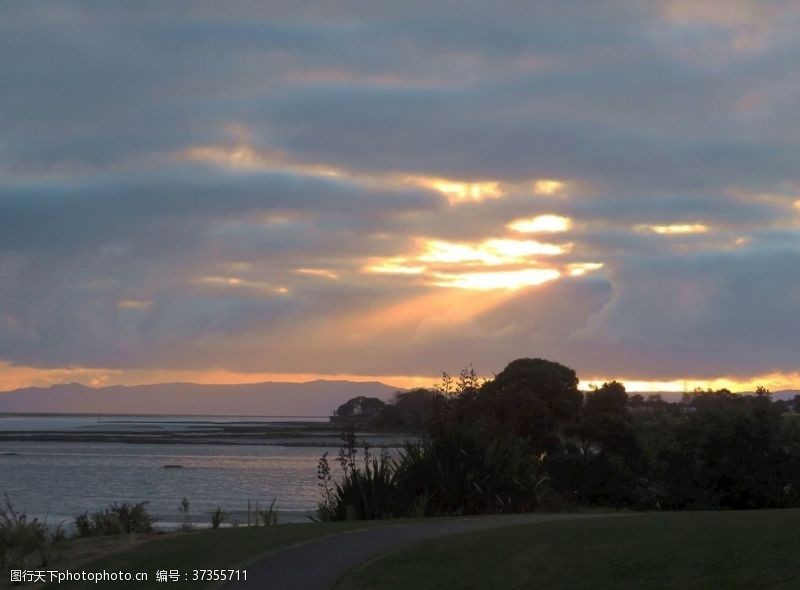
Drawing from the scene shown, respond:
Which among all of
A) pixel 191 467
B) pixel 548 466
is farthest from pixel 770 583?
pixel 191 467

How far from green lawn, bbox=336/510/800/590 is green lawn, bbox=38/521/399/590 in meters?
2.24

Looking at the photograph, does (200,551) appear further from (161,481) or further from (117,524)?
(161,481)

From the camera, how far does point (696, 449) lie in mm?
29531

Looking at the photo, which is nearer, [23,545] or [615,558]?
[615,558]

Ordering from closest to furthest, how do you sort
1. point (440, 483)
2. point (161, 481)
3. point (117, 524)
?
point (117, 524) < point (440, 483) < point (161, 481)

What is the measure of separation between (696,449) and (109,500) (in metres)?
24.4

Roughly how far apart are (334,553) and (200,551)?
2130mm

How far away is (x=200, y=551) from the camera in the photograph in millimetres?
15727

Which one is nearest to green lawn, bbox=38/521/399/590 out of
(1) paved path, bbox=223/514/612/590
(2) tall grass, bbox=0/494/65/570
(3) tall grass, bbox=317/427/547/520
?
(1) paved path, bbox=223/514/612/590

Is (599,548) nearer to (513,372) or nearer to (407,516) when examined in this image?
(407,516)

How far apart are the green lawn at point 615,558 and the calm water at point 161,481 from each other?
19069 mm

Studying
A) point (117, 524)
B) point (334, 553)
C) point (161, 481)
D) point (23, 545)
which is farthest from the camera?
point (161, 481)

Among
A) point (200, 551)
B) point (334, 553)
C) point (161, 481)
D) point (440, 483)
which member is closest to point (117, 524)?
point (200, 551)

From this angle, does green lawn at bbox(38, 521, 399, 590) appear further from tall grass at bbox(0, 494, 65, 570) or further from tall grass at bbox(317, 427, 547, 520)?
tall grass at bbox(317, 427, 547, 520)
